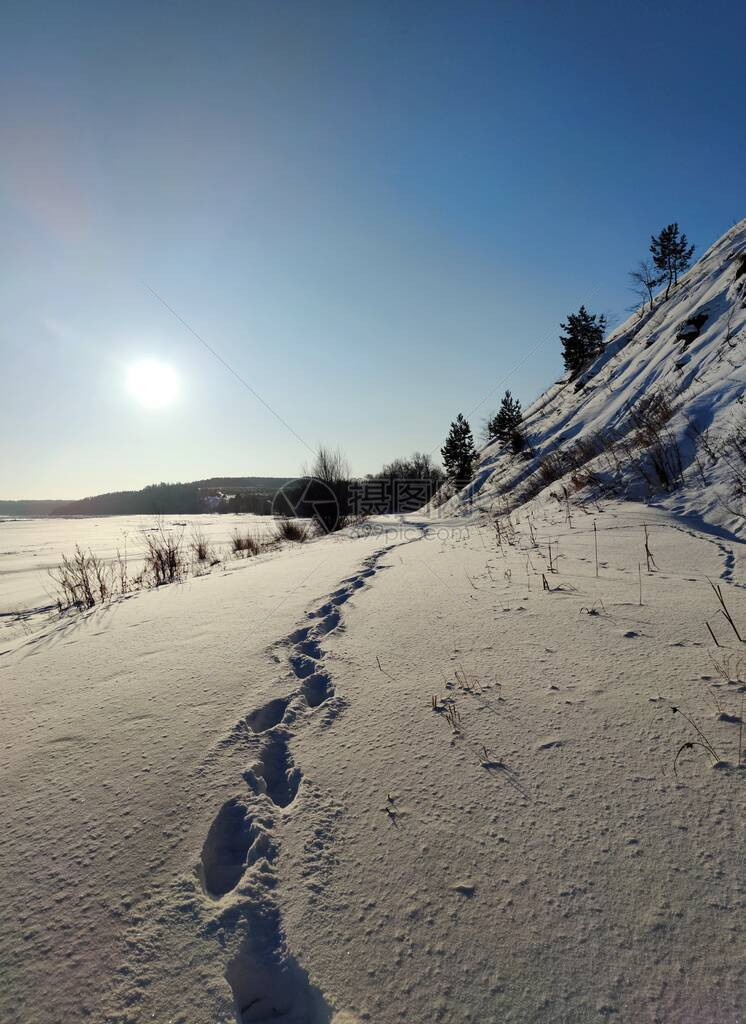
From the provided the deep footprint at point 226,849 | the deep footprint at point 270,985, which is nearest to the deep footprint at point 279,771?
the deep footprint at point 226,849

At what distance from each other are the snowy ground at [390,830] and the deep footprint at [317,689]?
21mm

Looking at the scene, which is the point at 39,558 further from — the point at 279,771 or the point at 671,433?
the point at 671,433

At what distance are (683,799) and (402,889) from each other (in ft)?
2.26

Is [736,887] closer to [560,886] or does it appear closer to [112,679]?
[560,886]

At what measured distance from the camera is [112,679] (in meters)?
1.95

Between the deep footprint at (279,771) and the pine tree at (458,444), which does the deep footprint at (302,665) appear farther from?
the pine tree at (458,444)

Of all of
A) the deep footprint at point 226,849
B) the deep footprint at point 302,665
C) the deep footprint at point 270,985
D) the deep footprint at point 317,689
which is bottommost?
the deep footprint at point 270,985

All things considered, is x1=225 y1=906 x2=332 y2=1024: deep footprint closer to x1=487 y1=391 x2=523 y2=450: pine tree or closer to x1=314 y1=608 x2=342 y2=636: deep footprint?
x1=314 y1=608 x2=342 y2=636: deep footprint

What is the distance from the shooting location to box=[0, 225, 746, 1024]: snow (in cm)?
71

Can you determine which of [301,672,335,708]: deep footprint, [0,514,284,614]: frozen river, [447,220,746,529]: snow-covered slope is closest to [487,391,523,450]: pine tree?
[447,220,746,529]: snow-covered slope

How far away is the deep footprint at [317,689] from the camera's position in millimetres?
1730

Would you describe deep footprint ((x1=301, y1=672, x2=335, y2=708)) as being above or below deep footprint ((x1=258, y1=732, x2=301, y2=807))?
above

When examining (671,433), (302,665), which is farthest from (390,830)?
(671,433)

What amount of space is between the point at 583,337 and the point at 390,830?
3075cm
